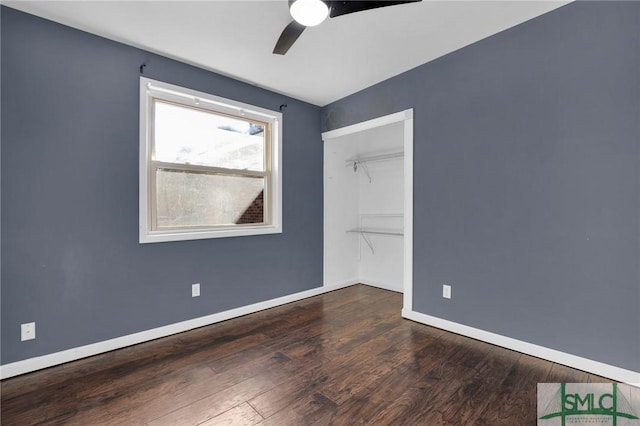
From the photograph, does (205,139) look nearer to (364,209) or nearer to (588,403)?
(364,209)

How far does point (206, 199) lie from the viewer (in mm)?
3150

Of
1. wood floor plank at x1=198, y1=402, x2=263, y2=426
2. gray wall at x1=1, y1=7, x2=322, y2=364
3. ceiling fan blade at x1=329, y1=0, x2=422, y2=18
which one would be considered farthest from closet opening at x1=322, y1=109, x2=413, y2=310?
wood floor plank at x1=198, y1=402, x2=263, y2=426

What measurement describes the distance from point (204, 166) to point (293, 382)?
7.29 ft

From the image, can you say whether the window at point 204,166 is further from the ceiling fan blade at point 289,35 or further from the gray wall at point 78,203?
the ceiling fan blade at point 289,35

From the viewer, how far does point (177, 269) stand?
9.31 feet

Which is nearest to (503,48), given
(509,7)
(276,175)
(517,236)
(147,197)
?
(509,7)

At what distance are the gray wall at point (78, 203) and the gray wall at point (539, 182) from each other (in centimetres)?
231

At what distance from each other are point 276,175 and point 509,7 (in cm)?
263

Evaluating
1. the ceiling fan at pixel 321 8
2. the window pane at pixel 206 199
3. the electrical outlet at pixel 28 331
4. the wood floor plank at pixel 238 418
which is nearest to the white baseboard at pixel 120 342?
the electrical outlet at pixel 28 331

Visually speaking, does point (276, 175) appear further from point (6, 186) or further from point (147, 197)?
point (6, 186)

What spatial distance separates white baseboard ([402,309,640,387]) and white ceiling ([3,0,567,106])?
8.39 ft

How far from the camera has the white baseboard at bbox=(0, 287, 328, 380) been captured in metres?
2.11

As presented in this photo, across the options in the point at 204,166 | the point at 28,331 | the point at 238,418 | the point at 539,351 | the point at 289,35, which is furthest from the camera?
the point at 204,166

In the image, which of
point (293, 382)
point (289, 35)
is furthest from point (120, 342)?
point (289, 35)
